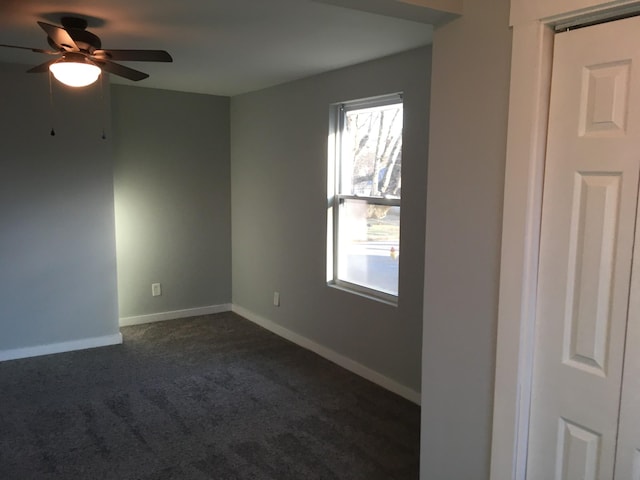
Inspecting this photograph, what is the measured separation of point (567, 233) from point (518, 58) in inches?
21.8

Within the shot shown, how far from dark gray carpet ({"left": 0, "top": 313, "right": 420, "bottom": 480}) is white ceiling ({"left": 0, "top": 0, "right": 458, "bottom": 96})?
2202 millimetres

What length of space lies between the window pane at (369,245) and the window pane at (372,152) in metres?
0.13

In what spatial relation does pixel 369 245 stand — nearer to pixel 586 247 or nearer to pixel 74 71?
pixel 74 71

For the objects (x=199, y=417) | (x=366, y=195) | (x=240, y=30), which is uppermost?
(x=240, y=30)

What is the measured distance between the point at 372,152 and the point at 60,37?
2155 millimetres

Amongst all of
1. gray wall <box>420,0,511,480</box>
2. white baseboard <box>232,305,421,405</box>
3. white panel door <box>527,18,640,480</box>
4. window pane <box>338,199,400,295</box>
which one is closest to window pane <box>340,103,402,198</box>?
window pane <box>338,199,400,295</box>

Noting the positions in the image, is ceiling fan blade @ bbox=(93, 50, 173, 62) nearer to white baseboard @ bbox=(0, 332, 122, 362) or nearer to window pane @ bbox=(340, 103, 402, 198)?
window pane @ bbox=(340, 103, 402, 198)

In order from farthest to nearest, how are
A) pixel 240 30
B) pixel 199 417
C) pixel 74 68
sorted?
1. pixel 199 417
2. pixel 240 30
3. pixel 74 68

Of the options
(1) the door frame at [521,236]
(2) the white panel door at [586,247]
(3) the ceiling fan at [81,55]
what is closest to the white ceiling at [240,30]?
(3) the ceiling fan at [81,55]

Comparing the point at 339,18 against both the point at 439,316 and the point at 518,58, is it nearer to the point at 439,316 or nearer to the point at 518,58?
the point at 518,58

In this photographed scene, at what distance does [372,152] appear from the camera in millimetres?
3971

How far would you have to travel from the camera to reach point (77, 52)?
279 cm

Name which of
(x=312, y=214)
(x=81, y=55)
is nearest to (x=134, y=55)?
(x=81, y=55)

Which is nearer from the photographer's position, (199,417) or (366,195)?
(199,417)
